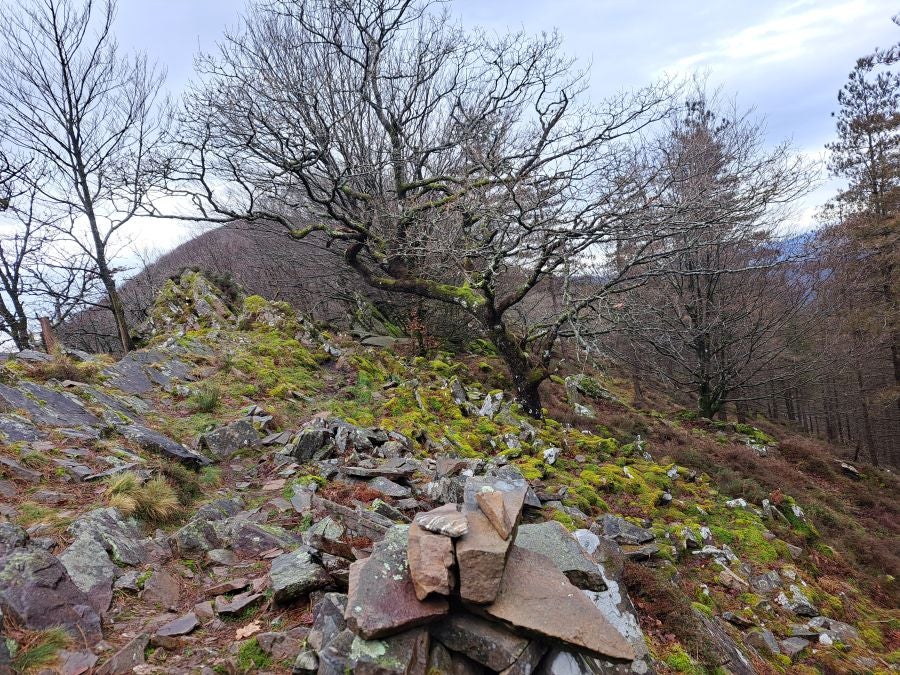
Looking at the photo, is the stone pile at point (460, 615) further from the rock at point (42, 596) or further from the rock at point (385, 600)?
the rock at point (42, 596)

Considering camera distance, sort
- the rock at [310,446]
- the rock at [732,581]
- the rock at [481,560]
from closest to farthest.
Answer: the rock at [481,560]
the rock at [732,581]
the rock at [310,446]

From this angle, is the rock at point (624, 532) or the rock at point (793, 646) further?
the rock at point (624, 532)

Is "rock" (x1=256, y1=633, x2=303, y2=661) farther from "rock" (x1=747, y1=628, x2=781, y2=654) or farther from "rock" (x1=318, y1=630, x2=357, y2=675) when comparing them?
"rock" (x1=747, y1=628, x2=781, y2=654)

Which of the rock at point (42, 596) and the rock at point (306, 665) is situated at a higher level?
the rock at point (42, 596)

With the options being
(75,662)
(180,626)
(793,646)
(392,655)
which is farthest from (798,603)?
(75,662)

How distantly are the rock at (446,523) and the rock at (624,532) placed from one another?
3.06 metres

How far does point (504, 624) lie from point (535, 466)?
4.57 metres

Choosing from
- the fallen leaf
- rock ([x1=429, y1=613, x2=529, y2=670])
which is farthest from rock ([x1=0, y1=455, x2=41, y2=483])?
rock ([x1=429, y1=613, x2=529, y2=670])

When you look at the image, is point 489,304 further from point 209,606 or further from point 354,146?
point 209,606

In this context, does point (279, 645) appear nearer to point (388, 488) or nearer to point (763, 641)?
point (388, 488)

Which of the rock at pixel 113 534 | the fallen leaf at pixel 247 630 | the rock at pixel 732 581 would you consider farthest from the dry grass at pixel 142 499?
the rock at pixel 732 581

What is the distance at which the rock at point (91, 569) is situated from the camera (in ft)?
9.74

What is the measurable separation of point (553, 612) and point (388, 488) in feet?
10.2

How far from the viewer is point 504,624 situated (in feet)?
8.50
